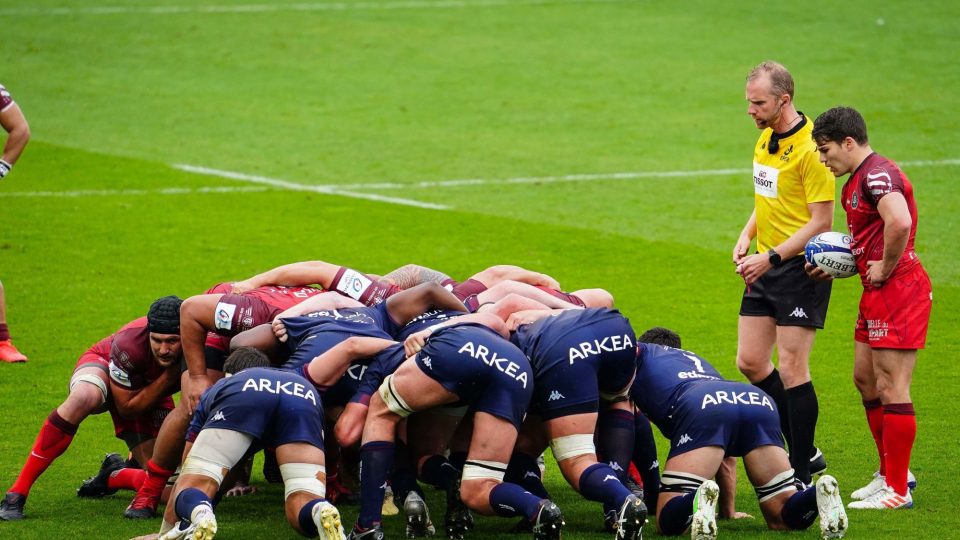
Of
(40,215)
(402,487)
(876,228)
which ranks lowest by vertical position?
(40,215)

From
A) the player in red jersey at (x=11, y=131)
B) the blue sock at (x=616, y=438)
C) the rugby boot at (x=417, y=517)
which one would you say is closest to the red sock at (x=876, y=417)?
the blue sock at (x=616, y=438)

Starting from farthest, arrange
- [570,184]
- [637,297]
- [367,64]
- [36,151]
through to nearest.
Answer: [367,64]
[36,151]
[570,184]
[637,297]

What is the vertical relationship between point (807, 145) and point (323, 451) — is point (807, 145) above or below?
above

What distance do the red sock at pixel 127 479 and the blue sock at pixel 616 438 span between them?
2854mm

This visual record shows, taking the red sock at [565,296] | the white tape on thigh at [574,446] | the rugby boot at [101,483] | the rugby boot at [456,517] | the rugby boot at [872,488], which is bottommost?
the rugby boot at [101,483]

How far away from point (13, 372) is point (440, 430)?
16.5 feet

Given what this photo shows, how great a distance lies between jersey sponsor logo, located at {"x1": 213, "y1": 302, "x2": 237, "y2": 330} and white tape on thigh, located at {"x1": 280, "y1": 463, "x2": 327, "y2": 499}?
1.40m

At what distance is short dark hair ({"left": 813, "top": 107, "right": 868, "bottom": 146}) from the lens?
318 inches

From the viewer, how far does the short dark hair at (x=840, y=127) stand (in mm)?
8086

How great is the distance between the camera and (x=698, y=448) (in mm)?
7633

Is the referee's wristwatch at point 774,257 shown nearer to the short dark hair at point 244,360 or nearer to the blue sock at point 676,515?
the blue sock at point 676,515

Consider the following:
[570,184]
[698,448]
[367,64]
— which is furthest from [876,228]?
[367,64]

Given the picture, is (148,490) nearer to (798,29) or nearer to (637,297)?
(637,297)

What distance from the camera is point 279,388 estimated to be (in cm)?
741
